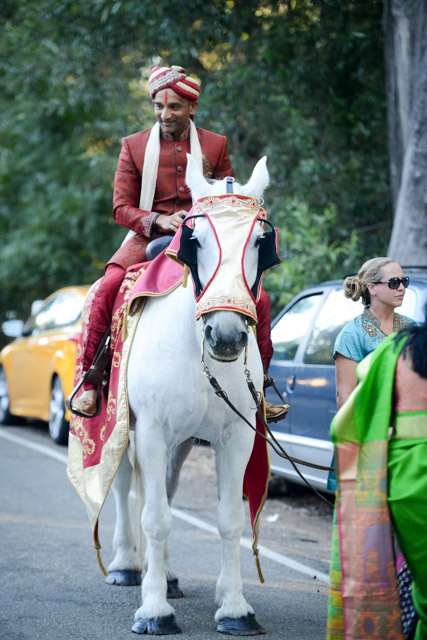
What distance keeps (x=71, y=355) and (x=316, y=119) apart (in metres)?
5.89

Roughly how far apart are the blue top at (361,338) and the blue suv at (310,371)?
57.8 inches

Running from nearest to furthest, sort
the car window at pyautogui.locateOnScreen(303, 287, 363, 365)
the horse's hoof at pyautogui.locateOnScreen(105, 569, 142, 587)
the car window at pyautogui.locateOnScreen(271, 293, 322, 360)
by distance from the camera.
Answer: the horse's hoof at pyautogui.locateOnScreen(105, 569, 142, 587) < the car window at pyautogui.locateOnScreen(303, 287, 363, 365) < the car window at pyautogui.locateOnScreen(271, 293, 322, 360)

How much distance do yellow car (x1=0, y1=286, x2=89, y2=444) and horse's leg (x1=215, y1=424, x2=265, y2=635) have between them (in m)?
6.26

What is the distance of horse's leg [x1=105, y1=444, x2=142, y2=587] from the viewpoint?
5.43 metres

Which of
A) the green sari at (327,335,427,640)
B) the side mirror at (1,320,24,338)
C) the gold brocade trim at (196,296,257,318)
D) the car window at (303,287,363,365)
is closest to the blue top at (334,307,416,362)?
the gold brocade trim at (196,296,257,318)

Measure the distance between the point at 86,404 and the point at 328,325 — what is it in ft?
8.01

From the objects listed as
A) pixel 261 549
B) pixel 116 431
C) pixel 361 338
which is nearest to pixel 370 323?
pixel 361 338

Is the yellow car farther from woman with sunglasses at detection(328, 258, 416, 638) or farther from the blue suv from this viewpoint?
woman with sunglasses at detection(328, 258, 416, 638)

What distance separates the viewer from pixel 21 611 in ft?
15.4

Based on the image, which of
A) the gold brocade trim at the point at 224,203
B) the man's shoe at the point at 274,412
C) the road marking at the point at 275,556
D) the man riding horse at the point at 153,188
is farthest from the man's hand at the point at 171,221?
the road marking at the point at 275,556

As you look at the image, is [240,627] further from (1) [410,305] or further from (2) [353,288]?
(1) [410,305]

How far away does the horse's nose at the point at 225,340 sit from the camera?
12.4ft

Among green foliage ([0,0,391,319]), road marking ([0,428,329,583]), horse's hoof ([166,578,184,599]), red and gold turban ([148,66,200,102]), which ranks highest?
green foliage ([0,0,391,319])

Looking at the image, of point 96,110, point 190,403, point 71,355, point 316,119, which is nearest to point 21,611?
point 190,403
